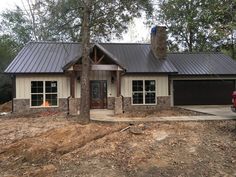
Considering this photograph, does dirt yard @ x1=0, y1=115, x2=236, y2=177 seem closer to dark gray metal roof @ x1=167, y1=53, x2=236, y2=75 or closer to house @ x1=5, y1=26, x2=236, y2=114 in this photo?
house @ x1=5, y1=26, x2=236, y2=114

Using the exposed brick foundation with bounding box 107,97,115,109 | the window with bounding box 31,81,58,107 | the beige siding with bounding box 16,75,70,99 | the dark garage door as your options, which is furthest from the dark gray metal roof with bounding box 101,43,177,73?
the window with bounding box 31,81,58,107

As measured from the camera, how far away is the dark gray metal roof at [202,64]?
67.7 ft

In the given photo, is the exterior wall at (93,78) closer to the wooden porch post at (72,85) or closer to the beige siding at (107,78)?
the beige siding at (107,78)

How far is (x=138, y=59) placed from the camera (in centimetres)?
2000

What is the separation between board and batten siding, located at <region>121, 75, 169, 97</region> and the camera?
1848 centimetres

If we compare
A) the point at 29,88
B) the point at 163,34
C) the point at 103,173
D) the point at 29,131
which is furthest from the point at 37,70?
the point at 103,173

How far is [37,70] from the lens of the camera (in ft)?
57.2

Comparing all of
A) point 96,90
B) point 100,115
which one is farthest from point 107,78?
point 100,115

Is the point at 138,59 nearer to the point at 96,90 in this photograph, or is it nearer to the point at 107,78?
the point at 107,78

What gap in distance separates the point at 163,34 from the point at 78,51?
20.5 ft

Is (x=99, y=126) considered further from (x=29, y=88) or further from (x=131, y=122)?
(x=29, y=88)

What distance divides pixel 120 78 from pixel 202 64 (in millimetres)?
7847

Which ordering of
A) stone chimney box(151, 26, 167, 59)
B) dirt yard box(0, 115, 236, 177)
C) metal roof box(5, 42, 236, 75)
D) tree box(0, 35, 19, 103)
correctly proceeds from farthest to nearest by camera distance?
tree box(0, 35, 19, 103)
stone chimney box(151, 26, 167, 59)
metal roof box(5, 42, 236, 75)
dirt yard box(0, 115, 236, 177)

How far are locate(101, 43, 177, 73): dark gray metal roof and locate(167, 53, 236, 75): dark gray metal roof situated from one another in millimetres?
1768
